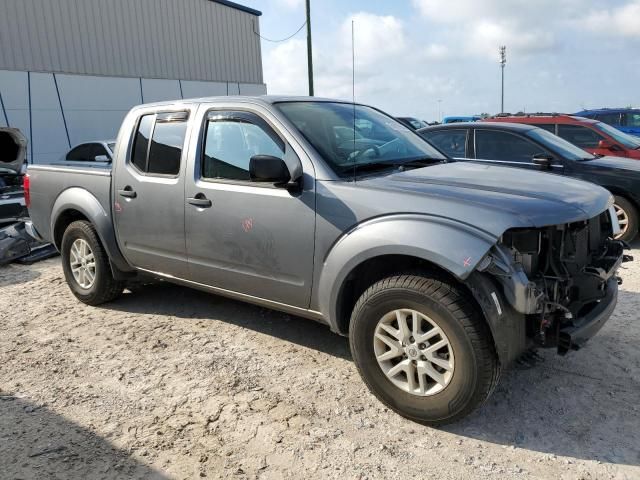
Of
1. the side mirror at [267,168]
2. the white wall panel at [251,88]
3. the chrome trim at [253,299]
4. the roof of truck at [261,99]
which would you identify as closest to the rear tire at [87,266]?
the chrome trim at [253,299]

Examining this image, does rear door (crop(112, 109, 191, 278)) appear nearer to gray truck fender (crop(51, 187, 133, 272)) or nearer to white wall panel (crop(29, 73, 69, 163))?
gray truck fender (crop(51, 187, 133, 272))

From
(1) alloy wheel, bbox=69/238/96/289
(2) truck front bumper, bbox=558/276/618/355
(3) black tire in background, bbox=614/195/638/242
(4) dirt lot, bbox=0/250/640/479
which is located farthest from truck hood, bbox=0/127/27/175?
(3) black tire in background, bbox=614/195/638/242

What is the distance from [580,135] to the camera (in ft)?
28.1

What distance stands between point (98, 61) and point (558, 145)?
14.0 m

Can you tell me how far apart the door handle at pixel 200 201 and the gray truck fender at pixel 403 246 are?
105 cm

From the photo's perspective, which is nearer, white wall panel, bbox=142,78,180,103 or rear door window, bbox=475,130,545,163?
rear door window, bbox=475,130,545,163

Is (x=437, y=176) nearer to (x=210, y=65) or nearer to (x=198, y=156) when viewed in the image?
(x=198, y=156)

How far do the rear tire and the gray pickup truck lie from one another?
0.90ft

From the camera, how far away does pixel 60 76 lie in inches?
587

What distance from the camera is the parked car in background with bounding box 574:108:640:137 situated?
14828 mm

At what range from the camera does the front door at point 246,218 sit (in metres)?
3.31

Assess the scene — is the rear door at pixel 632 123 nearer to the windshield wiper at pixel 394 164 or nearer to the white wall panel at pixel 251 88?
the white wall panel at pixel 251 88

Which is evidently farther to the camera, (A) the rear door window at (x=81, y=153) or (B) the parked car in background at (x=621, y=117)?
(B) the parked car in background at (x=621, y=117)

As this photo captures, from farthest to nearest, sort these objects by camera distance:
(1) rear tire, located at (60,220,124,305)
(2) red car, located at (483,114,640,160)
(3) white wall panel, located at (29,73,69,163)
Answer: (3) white wall panel, located at (29,73,69,163), (2) red car, located at (483,114,640,160), (1) rear tire, located at (60,220,124,305)
